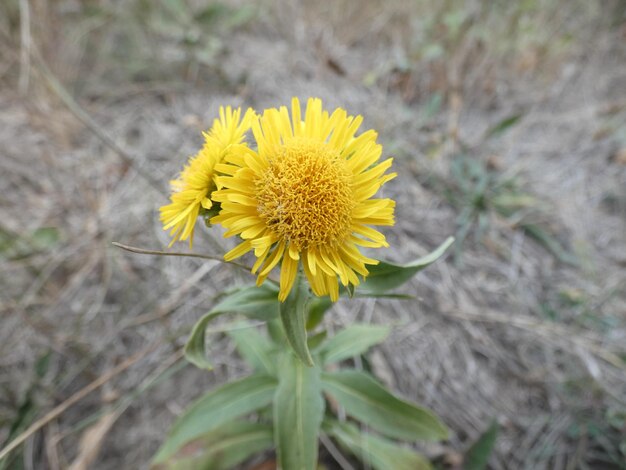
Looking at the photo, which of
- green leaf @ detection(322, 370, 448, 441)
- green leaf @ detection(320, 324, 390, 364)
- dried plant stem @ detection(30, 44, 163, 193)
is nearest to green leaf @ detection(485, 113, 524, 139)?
green leaf @ detection(320, 324, 390, 364)

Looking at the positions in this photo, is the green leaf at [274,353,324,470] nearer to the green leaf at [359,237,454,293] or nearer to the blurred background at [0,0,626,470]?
the green leaf at [359,237,454,293]

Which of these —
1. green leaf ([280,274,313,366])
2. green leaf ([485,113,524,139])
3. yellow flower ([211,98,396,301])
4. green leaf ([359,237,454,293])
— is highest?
green leaf ([485,113,524,139])

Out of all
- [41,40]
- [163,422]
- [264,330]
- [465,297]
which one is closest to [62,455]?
[163,422]

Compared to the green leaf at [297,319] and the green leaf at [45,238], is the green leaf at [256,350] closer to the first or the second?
the green leaf at [297,319]

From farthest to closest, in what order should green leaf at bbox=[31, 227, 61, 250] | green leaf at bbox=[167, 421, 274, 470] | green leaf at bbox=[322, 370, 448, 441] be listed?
1. green leaf at bbox=[31, 227, 61, 250]
2. green leaf at bbox=[167, 421, 274, 470]
3. green leaf at bbox=[322, 370, 448, 441]

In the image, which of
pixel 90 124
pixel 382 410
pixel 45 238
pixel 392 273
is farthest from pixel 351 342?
pixel 45 238
